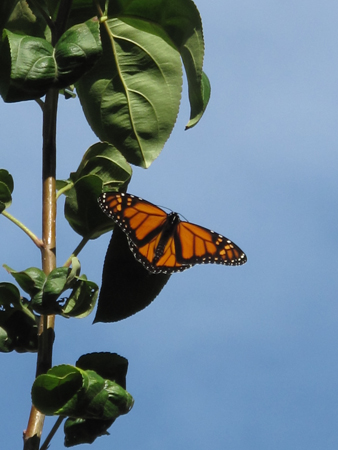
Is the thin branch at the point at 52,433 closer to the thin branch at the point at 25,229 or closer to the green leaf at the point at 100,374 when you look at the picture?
the green leaf at the point at 100,374

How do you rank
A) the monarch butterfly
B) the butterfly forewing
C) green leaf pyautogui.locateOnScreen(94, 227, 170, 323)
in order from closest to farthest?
1. green leaf pyautogui.locateOnScreen(94, 227, 170, 323)
2. the monarch butterfly
3. the butterfly forewing

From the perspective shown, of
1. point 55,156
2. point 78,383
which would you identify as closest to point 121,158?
point 55,156

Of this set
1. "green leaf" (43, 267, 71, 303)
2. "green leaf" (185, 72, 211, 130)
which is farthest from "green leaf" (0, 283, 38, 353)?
"green leaf" (185, 72, 211, 130)

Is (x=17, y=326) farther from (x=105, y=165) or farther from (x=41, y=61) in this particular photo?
(x=41, y=61)

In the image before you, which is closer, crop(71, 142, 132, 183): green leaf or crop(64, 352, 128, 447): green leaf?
crop(64, 352, 128, 447): green leaf

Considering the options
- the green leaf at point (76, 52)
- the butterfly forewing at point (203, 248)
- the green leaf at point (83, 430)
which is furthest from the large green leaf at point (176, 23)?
the green leaf at point (83, 430)

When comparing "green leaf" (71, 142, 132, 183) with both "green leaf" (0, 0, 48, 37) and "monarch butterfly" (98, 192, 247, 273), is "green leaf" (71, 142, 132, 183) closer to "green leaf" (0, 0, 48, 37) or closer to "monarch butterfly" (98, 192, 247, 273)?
"monarch butterfly" (98, 192, 247, 273)
